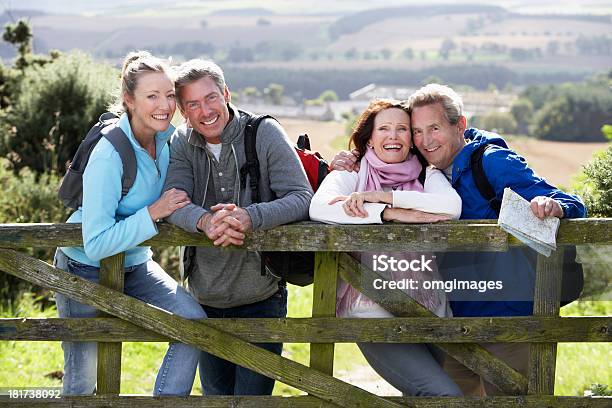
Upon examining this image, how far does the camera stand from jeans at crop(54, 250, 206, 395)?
4.29m

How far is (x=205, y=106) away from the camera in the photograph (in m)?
4.36

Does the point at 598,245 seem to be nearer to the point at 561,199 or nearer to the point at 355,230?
the point at 561,199

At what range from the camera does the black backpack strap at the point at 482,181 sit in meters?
4.23

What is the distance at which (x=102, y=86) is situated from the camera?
1424 centimetres

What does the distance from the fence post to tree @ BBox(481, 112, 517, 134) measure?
6970 cm

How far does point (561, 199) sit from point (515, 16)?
16356 cm

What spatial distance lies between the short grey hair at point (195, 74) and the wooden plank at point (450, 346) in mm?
1065

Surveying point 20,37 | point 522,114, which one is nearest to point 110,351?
point 20,37

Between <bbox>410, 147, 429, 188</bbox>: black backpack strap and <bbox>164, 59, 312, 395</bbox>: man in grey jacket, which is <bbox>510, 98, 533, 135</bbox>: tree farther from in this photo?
<bbox>164, 59, 312, 395</bbox>: man in grey jacket

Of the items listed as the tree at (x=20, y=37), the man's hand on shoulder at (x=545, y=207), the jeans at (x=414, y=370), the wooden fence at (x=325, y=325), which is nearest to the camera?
the man's hand on shoulder at (x=545, y=207)

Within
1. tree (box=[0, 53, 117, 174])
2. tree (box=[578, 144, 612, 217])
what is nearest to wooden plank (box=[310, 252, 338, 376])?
tree (box=[578, 144, 612, 217])

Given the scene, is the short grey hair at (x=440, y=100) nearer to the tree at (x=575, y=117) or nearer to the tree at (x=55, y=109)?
the tree at (x=55, y=109)

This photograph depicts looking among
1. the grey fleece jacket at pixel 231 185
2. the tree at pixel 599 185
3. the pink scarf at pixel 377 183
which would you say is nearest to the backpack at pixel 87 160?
the grey fleece jacket at pixel 231 185

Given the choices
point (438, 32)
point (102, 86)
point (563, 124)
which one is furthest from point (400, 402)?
point (438, 32)
